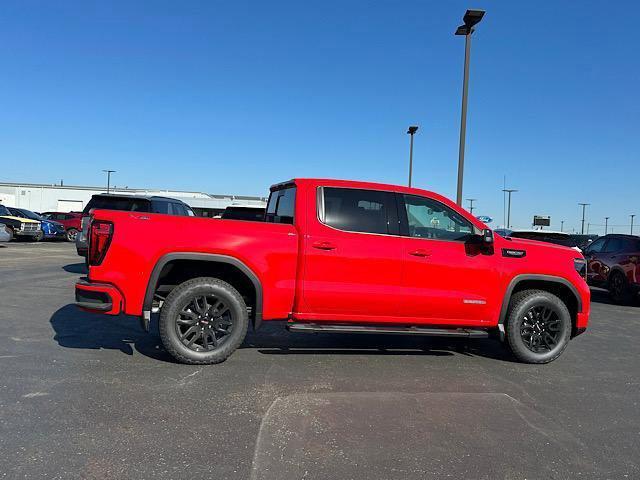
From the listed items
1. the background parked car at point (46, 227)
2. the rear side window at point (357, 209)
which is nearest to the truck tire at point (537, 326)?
the rear side window at point (357, 209)

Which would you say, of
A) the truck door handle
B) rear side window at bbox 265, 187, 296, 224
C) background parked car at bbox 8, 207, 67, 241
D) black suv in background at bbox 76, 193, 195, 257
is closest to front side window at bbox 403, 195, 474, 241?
the truck door handle

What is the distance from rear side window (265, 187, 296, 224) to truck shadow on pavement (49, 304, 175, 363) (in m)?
2.00

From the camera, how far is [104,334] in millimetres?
6273

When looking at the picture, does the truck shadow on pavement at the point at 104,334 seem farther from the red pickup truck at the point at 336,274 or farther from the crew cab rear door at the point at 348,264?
the crew cab rear door at the point at 348,264

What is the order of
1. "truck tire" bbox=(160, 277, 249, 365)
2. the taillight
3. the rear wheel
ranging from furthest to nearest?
the rear wheel → "truck tire" bbox=(160, 277, 249, 365) → the taillight

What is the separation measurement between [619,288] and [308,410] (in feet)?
32.5

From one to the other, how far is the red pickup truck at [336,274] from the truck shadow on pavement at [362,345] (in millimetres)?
660

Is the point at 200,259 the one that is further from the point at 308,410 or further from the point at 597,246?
the point at 597,246

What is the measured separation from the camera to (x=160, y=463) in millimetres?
3107

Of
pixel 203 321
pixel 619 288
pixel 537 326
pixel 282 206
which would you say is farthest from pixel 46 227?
pixel 537 326

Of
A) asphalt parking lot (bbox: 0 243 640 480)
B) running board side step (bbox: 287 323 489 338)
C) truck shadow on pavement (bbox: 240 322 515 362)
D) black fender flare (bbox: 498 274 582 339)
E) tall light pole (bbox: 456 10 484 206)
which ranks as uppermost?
tall light pole (bbox: 456 10 484 206)

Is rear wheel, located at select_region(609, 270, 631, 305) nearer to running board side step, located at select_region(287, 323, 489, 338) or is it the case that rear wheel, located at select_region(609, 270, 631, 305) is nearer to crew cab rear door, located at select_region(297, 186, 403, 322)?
running board side step, located at select_region(287, 323, 489, 338)

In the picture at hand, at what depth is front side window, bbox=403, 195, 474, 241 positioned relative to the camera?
552 cm

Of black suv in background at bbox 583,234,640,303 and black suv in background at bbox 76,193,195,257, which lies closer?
black suv in background at bbox 583,234,640,303
